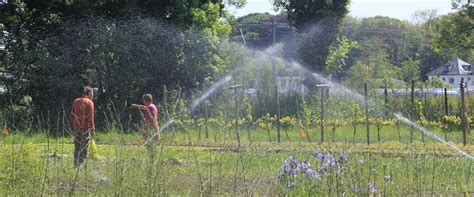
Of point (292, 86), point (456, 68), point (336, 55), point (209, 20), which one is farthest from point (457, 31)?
point (456, 68)

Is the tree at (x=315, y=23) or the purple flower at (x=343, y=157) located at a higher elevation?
the tree at (x=315, y=23)

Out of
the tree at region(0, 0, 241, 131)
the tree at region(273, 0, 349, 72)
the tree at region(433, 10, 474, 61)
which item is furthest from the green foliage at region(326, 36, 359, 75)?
the tree at region(0, 0, 241, 131)

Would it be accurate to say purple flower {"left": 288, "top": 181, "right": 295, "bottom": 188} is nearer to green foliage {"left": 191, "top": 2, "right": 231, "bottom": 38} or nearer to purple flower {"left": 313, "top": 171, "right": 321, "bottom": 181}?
purple flower {"left": 313, "top": 171, "right": 321, "bottom": 181}

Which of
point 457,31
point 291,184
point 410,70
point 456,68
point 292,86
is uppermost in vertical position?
point 456,68

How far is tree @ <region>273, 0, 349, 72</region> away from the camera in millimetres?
30938

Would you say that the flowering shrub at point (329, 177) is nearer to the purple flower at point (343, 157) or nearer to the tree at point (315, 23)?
the purple flower at point (343, 157)

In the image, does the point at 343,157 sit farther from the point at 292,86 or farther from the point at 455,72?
the point at 455,72

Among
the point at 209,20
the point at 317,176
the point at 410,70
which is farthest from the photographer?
the point at 410,70

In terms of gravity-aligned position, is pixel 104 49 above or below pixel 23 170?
above

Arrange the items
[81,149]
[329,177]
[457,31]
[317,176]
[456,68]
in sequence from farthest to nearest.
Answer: [456,68], [457,31], [317,176], [81,149], [329,177]

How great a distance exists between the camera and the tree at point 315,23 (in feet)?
102

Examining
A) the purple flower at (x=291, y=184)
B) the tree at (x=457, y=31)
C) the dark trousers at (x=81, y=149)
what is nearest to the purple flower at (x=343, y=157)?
the purple flower at (x=291, y=184)

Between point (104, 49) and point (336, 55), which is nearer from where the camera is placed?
point (104, 49)

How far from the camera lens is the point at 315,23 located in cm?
3142
